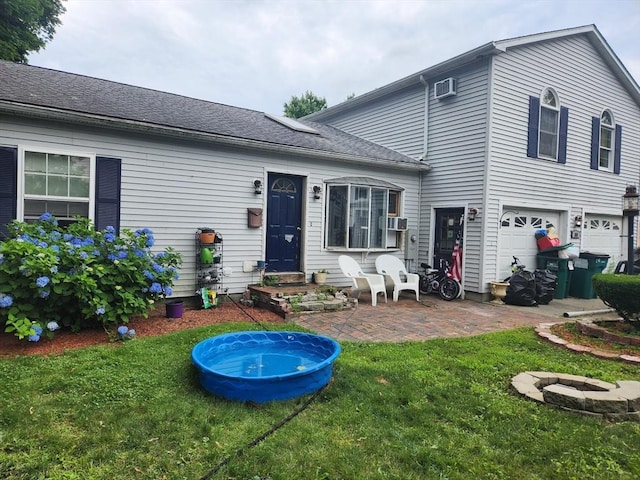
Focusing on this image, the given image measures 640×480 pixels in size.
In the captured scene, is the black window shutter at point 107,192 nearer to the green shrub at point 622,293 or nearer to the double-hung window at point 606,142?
the green shrub at point 622,293

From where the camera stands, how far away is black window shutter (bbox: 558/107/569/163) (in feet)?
31.8

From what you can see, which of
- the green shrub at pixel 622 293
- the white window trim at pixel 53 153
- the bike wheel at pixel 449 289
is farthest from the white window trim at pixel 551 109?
the white window trim at pixel 53 153

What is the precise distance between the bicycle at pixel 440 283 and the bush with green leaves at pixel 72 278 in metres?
5.78

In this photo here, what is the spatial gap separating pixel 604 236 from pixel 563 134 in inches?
148

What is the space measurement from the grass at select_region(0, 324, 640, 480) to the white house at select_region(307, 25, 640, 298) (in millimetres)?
5278

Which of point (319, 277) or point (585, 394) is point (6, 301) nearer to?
point (319, 277)

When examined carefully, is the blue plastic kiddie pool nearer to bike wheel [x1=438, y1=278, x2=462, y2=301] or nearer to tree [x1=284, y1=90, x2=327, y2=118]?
bike wheel [x1=438, y1=278, x2=462, y2=301]

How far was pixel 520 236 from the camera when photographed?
30.1ft

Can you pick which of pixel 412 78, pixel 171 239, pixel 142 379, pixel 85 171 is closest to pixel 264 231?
pixel 171 239

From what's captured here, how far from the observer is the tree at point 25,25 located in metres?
14.2

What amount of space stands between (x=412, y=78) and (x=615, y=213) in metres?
7.35

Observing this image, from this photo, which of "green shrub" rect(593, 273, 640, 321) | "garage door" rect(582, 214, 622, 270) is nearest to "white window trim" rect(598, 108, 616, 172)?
"garage door" rect(582, 214, 622, 270)

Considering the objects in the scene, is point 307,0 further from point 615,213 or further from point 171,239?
point 615,213

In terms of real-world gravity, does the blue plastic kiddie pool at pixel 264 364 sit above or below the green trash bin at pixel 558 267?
below
